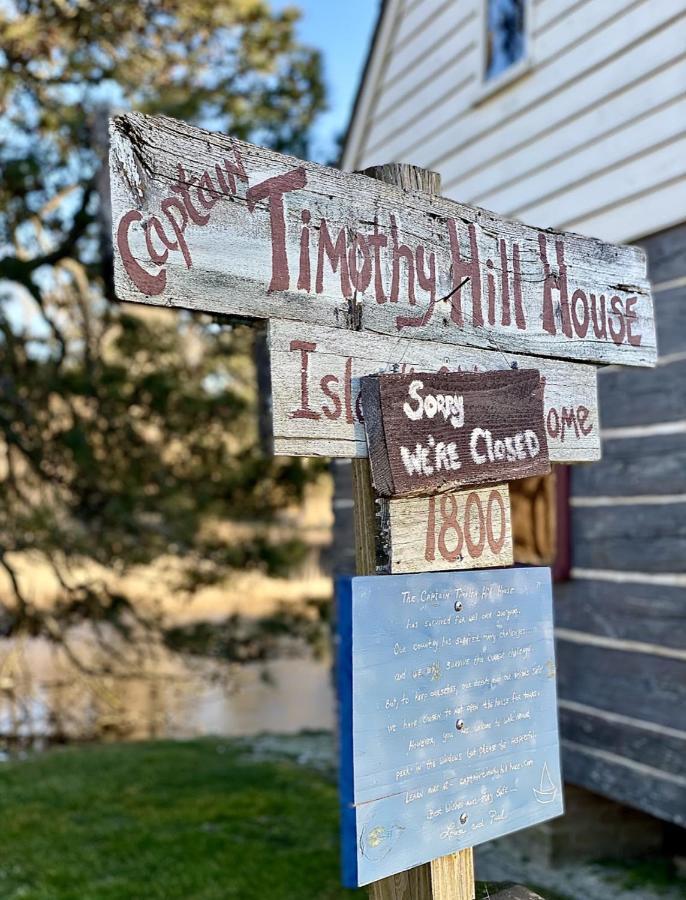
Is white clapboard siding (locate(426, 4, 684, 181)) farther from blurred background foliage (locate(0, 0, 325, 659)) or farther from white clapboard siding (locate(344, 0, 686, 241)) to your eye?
blurred background foliage (locate(0, 0, 325, 659))

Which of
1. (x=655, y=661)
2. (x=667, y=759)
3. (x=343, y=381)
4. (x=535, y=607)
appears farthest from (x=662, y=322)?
(x=343, y=381)

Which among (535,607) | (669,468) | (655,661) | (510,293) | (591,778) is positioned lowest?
(591,778)

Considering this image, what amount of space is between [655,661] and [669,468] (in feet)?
3.01

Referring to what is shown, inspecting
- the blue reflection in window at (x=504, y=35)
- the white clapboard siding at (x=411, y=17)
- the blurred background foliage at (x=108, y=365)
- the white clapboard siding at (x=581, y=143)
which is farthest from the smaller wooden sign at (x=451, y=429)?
the blurred background foliage at (x=108, y=365)

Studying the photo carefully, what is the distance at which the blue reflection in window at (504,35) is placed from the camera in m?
5.48

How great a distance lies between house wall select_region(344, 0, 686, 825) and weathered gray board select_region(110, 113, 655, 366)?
1.87m

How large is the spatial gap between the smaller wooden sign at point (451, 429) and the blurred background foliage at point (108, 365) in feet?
20.7

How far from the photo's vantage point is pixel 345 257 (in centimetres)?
215

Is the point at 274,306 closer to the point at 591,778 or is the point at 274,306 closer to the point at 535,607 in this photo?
the point at 535,607

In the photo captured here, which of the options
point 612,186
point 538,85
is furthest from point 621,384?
point 538,85

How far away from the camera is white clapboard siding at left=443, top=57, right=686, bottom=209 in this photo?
14.5ft

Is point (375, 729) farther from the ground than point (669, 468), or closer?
closer

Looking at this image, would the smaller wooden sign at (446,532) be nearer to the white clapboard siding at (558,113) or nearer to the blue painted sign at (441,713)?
the blue painted sign at (441,713)

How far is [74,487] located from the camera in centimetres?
973
